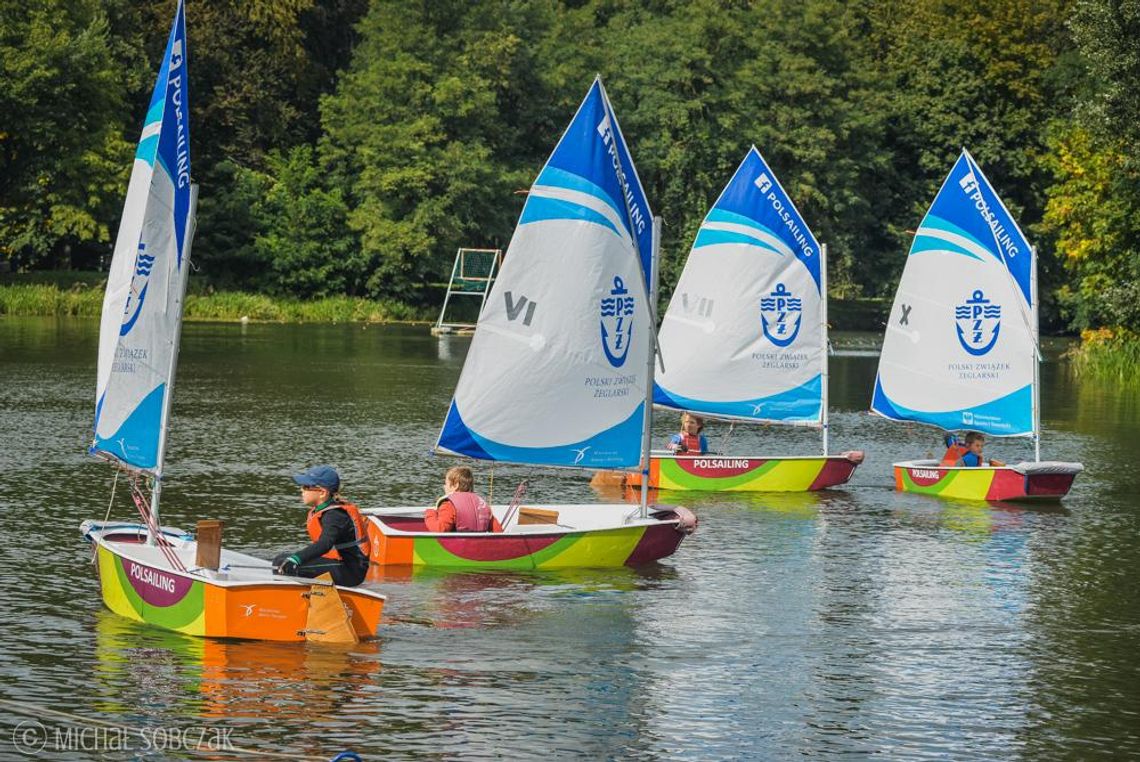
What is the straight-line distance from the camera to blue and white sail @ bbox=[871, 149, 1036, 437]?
38781 mm

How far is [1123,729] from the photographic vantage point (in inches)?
767

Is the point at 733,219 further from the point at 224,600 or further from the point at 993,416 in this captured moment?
the point at 224,600

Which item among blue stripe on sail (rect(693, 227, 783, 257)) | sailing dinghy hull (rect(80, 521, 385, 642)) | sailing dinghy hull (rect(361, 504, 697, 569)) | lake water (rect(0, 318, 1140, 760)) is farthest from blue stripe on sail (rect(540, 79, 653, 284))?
blue stripe on sail (rect(693, 227, 783, 257))

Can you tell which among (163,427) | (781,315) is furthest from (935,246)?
(163,427)

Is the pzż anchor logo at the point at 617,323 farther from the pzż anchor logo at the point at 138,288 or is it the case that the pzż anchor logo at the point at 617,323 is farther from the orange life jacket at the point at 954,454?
the orange life jacket at the point at 954,454

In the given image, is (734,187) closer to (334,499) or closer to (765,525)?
(765,525)

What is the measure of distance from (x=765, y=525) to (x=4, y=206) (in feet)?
251

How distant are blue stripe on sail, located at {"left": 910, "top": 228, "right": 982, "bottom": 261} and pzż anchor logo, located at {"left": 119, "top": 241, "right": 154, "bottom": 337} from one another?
21989mm

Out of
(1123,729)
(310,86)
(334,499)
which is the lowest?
(1123,729)

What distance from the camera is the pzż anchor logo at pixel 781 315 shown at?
1553 inches

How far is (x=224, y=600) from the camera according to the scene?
2117 cm

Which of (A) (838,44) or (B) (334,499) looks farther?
(A) (838,44)

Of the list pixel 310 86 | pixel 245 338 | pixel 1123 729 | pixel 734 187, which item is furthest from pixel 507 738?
pixel 310 86

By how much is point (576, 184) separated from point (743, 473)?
11.7m
